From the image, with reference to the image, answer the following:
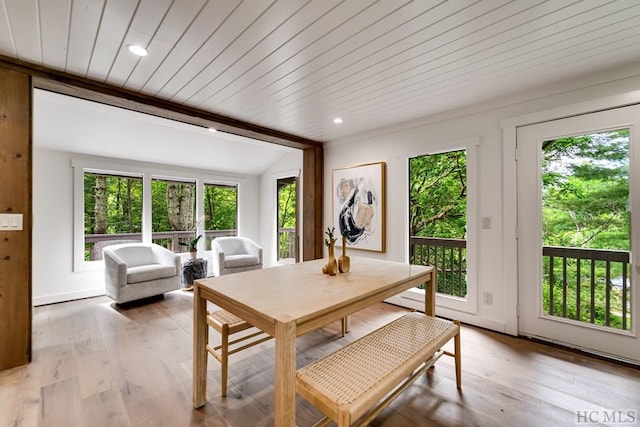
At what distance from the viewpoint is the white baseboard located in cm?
362

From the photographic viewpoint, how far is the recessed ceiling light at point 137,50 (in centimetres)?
182

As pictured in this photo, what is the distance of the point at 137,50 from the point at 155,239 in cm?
375

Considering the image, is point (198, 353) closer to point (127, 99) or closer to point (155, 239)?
point (127, 99)

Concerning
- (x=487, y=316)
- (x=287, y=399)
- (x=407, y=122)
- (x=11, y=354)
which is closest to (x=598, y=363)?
(x=487, y=316)

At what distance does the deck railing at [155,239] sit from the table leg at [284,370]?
4.44 metres

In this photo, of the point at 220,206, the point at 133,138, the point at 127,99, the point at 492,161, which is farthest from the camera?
the point at 220,206

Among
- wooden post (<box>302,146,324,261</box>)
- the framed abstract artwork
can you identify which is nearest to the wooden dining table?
the framed abstract artwork

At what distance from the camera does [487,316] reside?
9.23 feet

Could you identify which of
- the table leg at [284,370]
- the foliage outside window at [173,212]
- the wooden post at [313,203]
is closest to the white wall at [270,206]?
the wooden post at [313,203]

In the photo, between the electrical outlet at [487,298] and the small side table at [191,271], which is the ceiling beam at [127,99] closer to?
the small side table at [191,271]

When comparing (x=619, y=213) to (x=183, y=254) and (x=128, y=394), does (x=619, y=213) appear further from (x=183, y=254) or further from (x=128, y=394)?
(x=183, y=254)

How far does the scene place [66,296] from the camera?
3.84 m

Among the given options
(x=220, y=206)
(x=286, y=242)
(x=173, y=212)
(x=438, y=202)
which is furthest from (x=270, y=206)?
(x=438, y=202)

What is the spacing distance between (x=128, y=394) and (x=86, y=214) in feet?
11.2
